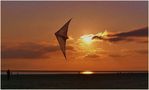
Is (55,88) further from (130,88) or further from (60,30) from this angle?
(60,30)

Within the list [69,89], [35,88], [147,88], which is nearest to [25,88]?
[35,88]

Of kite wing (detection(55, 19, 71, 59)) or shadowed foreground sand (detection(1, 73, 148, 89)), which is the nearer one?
shadowed foreground sand (detection(1, 73, 148, 89))

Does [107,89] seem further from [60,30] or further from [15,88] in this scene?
[60,30]

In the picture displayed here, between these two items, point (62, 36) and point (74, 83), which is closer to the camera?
point (62, 36)

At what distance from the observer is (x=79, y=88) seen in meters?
31.1

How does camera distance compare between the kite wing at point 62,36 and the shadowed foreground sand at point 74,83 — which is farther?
the kite wing at point 62,36

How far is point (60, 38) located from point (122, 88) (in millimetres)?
7660

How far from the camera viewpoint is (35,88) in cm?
3128

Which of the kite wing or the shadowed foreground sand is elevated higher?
the kite wing

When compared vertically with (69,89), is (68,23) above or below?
above

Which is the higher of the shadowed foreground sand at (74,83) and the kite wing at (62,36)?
the kite wing at (62,36)

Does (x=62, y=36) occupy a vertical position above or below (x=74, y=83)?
above

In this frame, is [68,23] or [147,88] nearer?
[147,88]

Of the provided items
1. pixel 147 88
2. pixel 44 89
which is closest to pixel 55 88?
pixel 44 89
